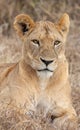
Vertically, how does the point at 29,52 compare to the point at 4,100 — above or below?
above

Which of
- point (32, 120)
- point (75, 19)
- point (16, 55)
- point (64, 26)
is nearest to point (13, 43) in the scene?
point (16, 55)

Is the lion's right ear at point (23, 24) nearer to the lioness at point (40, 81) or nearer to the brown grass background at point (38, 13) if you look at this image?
the lioness at point (40, 81)

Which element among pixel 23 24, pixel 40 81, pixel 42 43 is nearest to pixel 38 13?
pixel 23 24

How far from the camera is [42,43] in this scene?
5516 mm

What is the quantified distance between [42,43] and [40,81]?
1.21 feet

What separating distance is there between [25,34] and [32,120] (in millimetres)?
890

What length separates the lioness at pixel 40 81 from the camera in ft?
18.2

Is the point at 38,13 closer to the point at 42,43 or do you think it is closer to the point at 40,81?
the point at 40,81

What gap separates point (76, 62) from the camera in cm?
820

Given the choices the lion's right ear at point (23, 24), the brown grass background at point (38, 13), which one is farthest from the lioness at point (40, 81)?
the brown grass background at point (38, 13)

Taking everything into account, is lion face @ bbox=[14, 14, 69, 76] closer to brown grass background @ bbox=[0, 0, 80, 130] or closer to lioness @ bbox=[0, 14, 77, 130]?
lioness @ bbox=[0, 14, 77, 130]

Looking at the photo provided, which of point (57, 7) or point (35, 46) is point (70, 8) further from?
point (35, 46)

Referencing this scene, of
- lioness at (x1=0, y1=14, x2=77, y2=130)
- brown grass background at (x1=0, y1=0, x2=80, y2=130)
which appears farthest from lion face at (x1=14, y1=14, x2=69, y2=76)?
brown grass background at (x1=0, y1=0, x2=80, y2=130)

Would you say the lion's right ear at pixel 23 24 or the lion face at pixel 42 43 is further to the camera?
the lion's right ear at pixel 23 24
